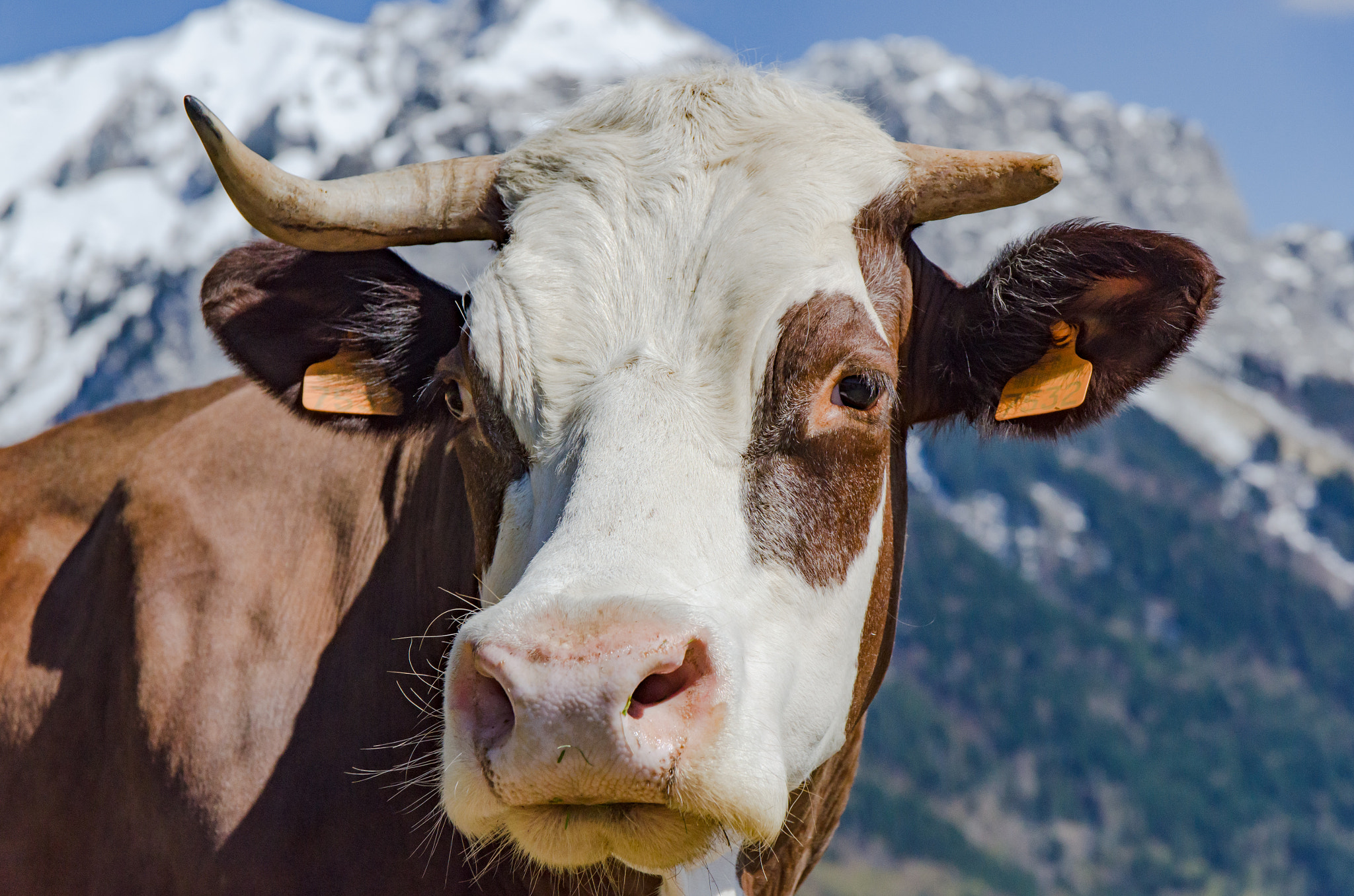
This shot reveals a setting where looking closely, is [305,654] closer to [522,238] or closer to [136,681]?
[136,681]

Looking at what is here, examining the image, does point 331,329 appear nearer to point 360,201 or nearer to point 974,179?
point 360,201

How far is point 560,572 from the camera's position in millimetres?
2969

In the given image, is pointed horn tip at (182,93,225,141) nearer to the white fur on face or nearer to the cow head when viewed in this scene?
the cow head

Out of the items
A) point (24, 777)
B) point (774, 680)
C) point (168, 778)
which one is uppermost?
point (774, 680)

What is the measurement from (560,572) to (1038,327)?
2213 mm

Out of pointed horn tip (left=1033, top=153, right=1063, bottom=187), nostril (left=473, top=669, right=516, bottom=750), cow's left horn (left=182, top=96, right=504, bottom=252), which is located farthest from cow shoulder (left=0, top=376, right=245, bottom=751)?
pointed horn tip (left=1033, top=153, right=1063, bottom=187)

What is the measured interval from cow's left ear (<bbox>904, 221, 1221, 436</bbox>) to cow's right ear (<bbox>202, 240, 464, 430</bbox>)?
1.82 metres

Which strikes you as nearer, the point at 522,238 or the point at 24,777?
the point at 522,238

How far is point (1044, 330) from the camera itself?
4258 millimetres

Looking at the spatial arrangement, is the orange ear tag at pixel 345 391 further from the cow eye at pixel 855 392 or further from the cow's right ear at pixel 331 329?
the cow eye at pixel 855 392

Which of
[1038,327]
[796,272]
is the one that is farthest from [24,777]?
[1038,327]

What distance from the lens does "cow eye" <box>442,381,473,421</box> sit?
404cm

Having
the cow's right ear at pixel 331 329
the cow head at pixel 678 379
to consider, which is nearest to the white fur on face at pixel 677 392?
the cow head at pixel 678 379

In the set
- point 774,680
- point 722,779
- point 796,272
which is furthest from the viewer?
point 796,272
